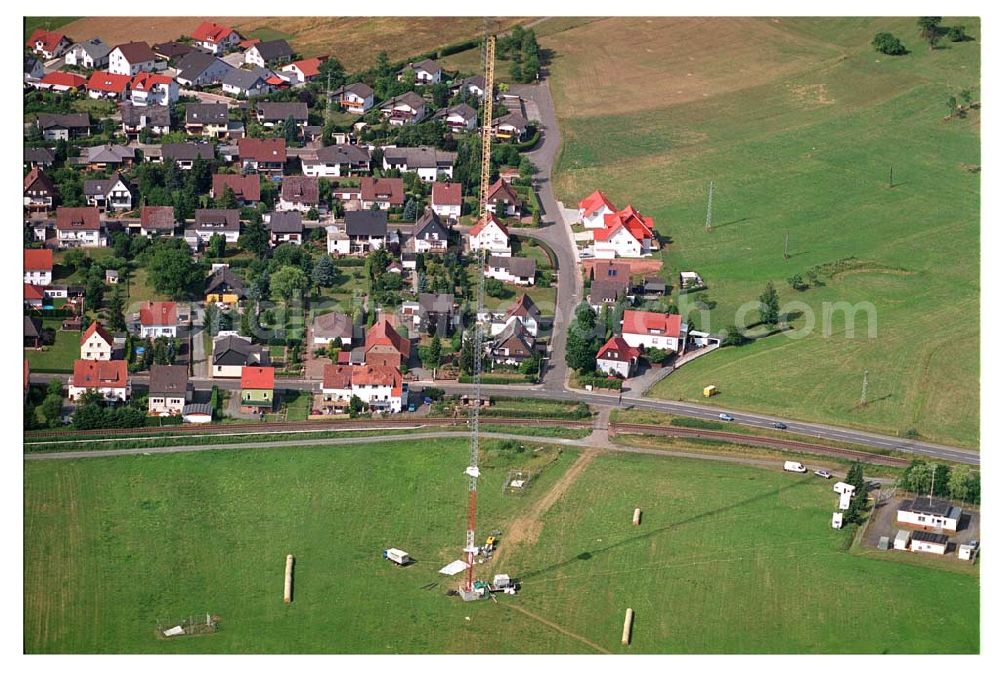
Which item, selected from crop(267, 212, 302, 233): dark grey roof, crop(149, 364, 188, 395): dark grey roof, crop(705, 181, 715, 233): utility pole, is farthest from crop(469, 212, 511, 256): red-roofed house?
crop(149, 364, 188, 395): dark grey roof

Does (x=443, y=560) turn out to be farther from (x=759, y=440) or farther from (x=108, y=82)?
(x=108, y=82)

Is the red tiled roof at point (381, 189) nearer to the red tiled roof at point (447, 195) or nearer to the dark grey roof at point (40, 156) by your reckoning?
the red tiled roof at point (447, 195)

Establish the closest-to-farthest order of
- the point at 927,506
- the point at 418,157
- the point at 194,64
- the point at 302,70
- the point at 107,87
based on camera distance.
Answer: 1. the point at 927,506
2. the point at 418,157
3. the point at 107,87
4. the point at 194,64
5. the point at 302,70

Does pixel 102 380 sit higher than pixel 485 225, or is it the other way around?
pixel 485 225

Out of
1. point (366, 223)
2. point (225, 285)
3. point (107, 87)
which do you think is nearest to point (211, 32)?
point (107, 87)

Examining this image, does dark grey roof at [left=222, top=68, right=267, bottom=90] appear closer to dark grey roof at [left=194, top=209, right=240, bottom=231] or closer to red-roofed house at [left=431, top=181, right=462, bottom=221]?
red-roofed house at [left=431, top=181, right=462, bottom=221]

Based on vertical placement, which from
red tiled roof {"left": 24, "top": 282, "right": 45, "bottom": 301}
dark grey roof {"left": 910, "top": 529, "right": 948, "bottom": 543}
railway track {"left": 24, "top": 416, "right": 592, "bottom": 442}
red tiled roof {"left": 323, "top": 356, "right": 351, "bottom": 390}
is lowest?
dark grey roof {"left": 910, "top": 529, "right": 948, "bottom": 543}
